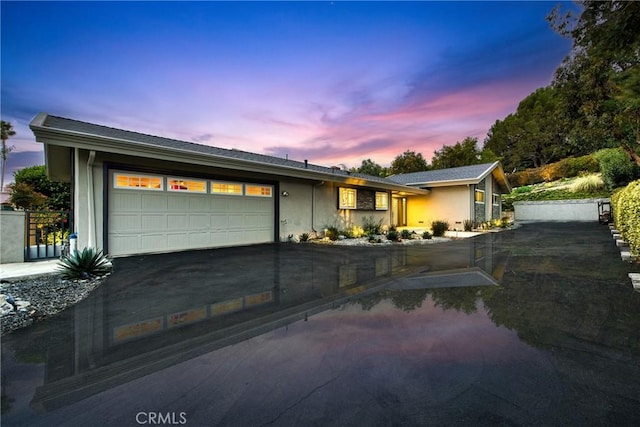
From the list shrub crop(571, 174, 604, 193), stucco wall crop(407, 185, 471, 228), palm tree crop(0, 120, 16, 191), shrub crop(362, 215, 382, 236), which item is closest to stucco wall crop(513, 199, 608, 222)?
shrub crop(571, 174, 604, 193)

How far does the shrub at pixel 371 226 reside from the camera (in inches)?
544

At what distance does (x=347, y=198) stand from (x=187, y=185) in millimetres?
7594

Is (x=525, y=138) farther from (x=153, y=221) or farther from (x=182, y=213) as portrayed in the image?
(x=153, y=221)

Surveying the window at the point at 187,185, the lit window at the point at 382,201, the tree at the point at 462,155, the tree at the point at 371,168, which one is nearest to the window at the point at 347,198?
the lit window at the point at 382,201

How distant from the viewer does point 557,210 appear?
77.2 feet

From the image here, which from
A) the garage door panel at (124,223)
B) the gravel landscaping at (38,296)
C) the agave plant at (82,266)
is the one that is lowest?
the gravel landscaping at (38,296)

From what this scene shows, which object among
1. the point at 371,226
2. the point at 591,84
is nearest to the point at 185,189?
the point at 371,226

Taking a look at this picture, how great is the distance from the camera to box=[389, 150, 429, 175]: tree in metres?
37.6

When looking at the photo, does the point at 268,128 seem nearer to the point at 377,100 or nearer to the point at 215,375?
the point at 377,100

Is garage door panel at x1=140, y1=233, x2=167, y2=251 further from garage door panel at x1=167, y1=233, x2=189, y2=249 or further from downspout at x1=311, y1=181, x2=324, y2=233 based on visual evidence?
downspout at x1=311, y1=181, x2=324, y2=233

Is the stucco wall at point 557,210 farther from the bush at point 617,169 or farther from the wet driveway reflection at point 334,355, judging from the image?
the wet driveway reflection at point 334,355

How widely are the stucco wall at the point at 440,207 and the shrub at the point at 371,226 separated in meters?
4.74

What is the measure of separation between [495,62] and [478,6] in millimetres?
4120

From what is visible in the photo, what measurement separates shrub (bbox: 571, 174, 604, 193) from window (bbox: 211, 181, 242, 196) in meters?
29.2
